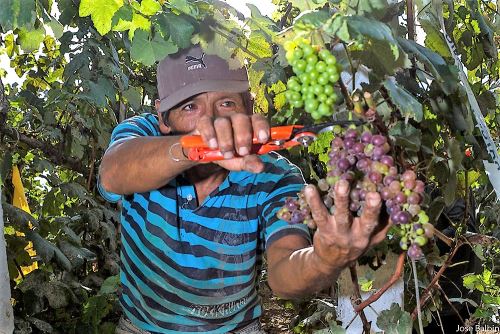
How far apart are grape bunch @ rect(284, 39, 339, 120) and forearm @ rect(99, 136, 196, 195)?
13.2 inches

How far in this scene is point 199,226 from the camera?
74.2 inches

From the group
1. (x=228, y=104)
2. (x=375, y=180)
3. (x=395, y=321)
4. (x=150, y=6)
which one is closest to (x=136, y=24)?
(x=150, y=6)

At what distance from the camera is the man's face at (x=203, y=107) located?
1.67 meters

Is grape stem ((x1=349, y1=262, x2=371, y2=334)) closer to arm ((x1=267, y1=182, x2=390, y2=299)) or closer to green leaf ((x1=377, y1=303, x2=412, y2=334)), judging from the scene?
green leaf ((x1=377, y1=303, x2=412, y2=334))

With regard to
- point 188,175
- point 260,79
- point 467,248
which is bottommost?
point 467,248

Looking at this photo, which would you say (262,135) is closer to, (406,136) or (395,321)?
(406,136)

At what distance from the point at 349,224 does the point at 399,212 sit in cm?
9

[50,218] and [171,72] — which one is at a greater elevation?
[171,72]

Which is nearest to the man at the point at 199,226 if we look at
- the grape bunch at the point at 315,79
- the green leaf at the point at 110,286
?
the grape bunch at the point at 315,79

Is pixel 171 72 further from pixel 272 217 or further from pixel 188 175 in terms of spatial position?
pixel 272 217

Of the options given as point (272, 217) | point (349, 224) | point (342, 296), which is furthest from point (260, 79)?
point (349, 224)

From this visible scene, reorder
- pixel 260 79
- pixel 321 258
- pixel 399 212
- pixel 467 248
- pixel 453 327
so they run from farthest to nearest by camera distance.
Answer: pixel 453 327 < pixel 467 248 < pixel 260 79 < pixel 321 258 < pixel 399 212

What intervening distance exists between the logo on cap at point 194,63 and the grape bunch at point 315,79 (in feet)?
2.61

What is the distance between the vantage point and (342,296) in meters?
1.79
